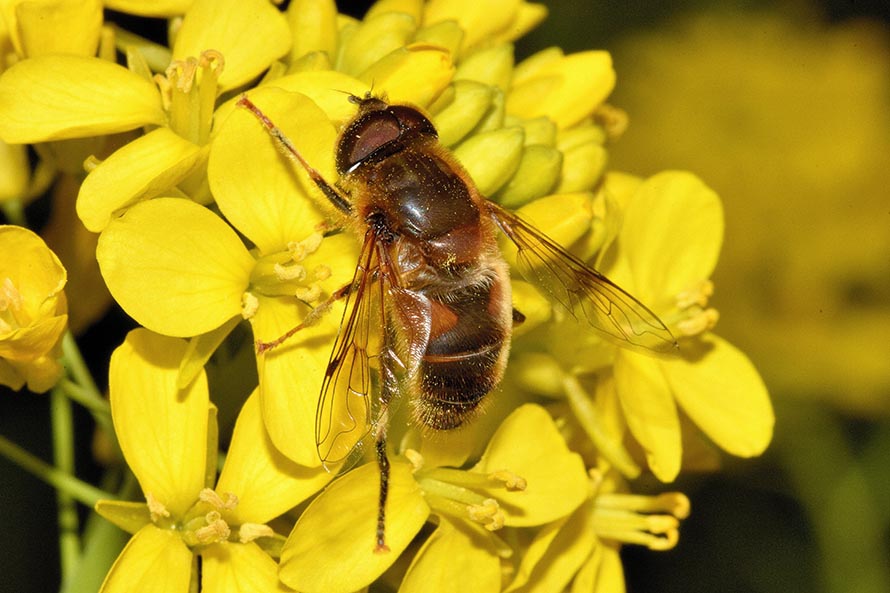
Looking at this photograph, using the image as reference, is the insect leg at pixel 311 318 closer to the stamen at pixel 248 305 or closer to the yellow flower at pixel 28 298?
the stamen at pixel 248 305

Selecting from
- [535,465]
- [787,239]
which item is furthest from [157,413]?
[787,239]

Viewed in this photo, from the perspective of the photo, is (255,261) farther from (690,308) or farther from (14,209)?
(690,308)

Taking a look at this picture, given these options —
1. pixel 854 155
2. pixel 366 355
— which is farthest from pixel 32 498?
pixel 854 155

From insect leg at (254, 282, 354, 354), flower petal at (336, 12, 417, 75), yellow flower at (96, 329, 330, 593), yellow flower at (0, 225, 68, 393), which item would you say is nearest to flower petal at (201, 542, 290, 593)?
yellow flower at (96, 329, 330, 593)

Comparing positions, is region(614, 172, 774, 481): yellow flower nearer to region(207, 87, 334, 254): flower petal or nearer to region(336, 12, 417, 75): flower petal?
region(336, 12, 417, 75): flower petal

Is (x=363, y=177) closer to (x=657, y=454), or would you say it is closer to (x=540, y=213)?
(x=540, y=213)

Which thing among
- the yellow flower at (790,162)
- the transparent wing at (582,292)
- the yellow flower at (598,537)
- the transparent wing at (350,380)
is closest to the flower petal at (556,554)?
the yellow flower at (598,537)
